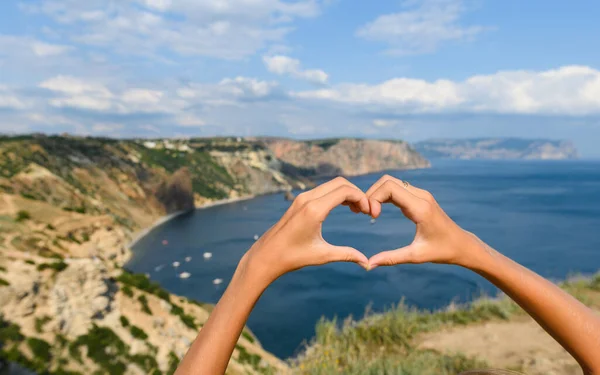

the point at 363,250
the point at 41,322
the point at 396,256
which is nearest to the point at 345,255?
the point at 396,256

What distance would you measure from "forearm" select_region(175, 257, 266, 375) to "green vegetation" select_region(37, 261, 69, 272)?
88.6ft

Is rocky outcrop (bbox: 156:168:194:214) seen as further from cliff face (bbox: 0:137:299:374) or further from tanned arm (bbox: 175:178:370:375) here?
tanned arm (bbox: 175:178:370:375)

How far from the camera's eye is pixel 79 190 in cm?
9631

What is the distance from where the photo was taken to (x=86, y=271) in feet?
81.4

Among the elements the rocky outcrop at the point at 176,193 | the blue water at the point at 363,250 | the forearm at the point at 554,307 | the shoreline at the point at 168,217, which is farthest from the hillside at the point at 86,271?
the blue water at the point at 363,250

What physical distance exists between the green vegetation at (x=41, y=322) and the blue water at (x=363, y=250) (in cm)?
1708

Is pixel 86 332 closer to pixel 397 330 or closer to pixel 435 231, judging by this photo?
pixel 397 330

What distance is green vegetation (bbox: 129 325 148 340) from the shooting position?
22250mm

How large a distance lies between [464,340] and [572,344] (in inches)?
428

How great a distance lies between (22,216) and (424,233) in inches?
2544

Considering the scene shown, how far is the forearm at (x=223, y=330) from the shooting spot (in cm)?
201

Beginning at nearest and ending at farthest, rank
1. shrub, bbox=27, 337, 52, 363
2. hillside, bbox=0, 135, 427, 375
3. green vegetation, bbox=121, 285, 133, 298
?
1. shrub, bbox=27, 337, 52, 363
2. hillside, bbox=0, 135, 427, 375
3. green vegetation, bbox=121, 285, 133, 298

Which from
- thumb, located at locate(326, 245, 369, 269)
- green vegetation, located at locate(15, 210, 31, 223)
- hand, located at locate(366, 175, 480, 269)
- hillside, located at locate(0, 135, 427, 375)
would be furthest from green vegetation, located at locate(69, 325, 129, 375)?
green vegetation, located at locate(15, 210, 31, 223)

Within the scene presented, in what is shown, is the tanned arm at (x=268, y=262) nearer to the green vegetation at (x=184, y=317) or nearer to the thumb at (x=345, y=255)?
the thumb at (x=345, y=255)
